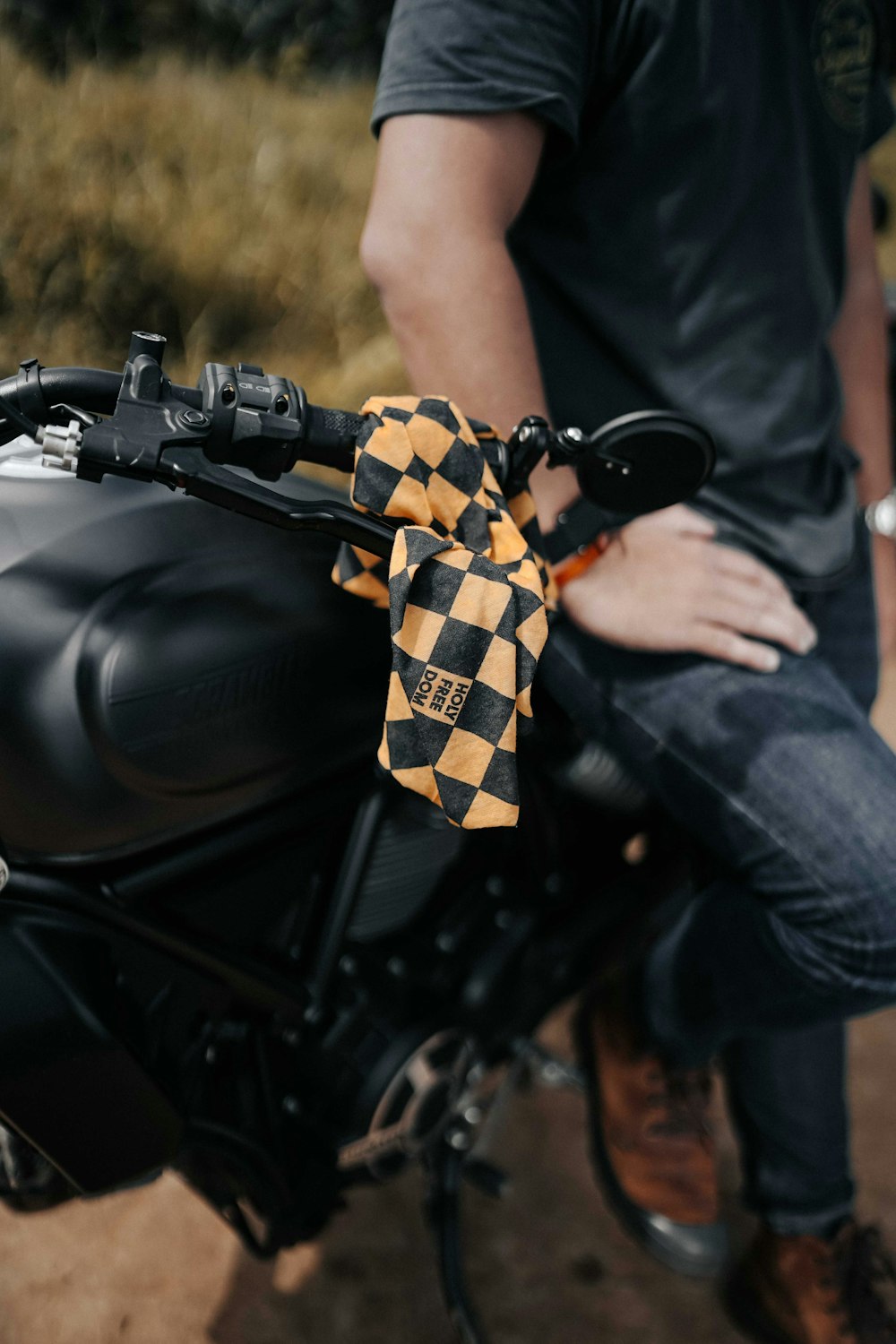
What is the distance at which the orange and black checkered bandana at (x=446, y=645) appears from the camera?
0.73 metres

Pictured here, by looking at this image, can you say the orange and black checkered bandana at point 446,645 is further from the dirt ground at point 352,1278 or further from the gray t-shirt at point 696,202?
the dirt ground at point 352,1278


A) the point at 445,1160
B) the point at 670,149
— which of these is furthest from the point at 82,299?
the point at 445,1160

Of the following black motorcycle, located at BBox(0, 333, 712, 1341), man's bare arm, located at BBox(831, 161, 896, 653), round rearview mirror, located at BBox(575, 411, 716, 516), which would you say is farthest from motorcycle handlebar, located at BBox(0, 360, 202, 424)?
man's bare arm, located at BBox(831, 161, 896, 653)

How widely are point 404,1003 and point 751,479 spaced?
0.80 m

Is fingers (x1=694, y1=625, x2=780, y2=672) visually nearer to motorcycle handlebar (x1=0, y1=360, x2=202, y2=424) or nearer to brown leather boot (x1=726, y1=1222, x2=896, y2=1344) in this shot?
motorcycle handlebar (x1=0, y1=360, x2=202, y2=424)

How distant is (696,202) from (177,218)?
10.7ft

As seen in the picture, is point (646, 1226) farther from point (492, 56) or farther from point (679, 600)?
point (492, 56)

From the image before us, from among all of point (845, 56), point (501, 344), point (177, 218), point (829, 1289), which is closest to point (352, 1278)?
point (829, 1289)

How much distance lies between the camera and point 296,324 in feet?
13.1

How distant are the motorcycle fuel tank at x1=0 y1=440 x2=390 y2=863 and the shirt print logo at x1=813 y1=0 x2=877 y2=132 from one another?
83cm

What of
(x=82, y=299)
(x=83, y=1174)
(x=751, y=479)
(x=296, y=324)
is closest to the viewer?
(x=83, y=1174)

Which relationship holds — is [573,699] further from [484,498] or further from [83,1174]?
[83,1174]

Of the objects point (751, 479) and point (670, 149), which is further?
point (751, 479)

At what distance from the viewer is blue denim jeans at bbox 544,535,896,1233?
3.48 ft
